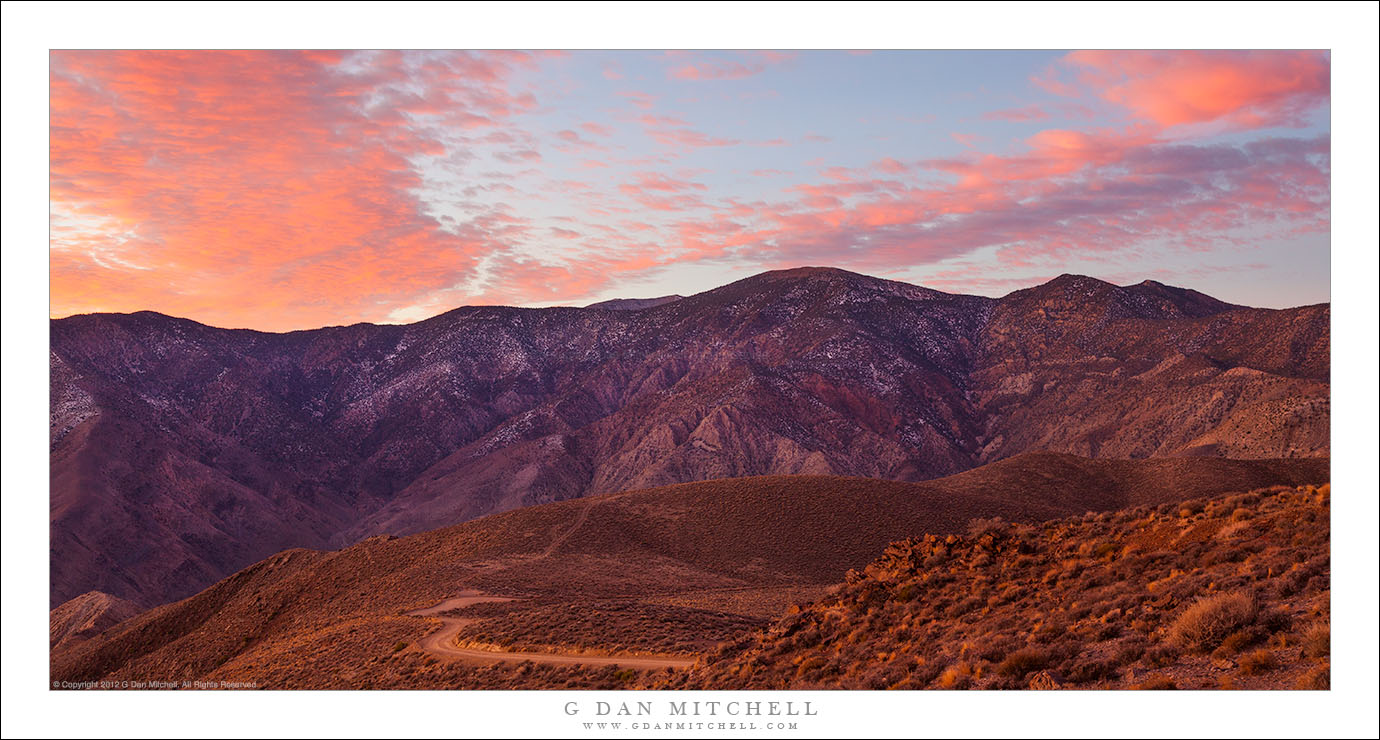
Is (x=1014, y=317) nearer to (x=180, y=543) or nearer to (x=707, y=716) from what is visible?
(x=180, y=543)

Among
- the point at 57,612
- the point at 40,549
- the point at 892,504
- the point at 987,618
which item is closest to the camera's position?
the point at 40,549

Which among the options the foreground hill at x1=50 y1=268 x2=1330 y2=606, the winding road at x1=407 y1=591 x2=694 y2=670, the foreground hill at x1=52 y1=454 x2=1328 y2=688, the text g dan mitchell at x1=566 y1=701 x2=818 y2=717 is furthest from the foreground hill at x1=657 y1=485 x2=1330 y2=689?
the foreground hill at x1=50 y1=268 x2=1330 y2=606

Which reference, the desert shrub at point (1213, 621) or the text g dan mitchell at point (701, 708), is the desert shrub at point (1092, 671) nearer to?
the desert shrub at point (1213, 621)

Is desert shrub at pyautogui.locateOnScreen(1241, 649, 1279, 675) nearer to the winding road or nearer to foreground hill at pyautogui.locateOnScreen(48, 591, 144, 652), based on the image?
the winding road

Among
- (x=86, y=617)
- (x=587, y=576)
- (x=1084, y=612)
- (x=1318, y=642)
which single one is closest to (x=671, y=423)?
(x=86, y=617)

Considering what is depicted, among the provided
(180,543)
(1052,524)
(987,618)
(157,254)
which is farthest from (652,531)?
(180,543)

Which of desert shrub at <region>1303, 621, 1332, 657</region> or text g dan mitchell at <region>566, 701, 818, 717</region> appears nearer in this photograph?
desert shrub at <region>1303, 621, 1332, 657</region>

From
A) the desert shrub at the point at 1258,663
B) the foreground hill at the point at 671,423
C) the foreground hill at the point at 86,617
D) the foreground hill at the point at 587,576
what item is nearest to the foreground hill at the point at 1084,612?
the desert shrub at the point at 1258,663
